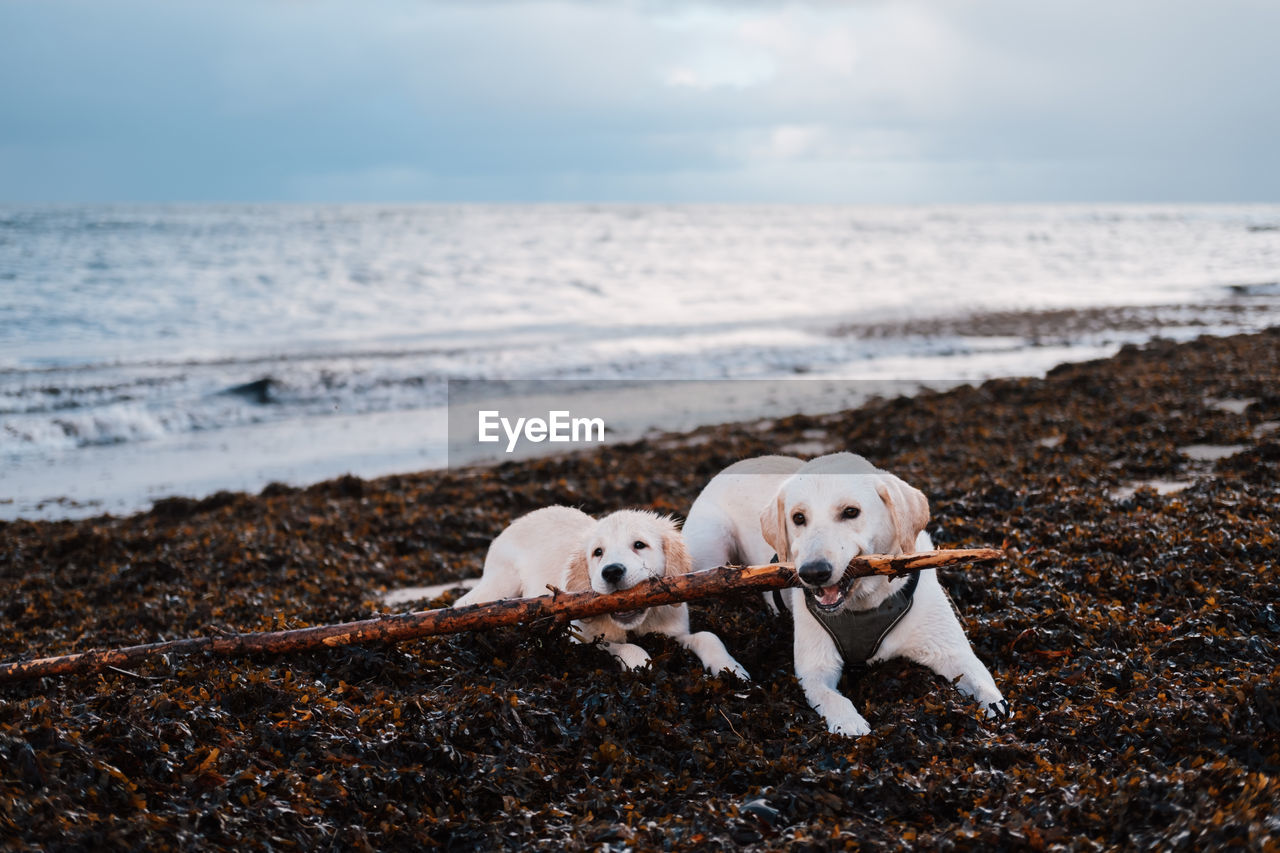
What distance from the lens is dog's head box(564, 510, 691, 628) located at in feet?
15.4

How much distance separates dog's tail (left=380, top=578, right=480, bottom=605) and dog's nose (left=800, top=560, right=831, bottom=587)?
13.1 ft

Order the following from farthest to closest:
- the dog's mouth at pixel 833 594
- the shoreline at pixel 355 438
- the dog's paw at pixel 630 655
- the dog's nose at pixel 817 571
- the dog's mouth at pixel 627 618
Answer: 1. the shoreline at pixel 355 438
2. the dog's mouth at pixel 627 618
3. the dog's paw at pixel 630 655
4. the dog's mouth at pixel 833 594
5. the dog's nose at pixel 817 571

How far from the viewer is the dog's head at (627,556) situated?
4.69 meters

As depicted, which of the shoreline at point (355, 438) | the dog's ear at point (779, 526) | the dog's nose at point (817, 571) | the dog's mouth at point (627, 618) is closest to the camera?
the dog's nose at point (817, 571)

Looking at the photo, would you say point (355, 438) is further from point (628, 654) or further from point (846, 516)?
point (846, 516)

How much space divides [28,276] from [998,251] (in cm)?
4666

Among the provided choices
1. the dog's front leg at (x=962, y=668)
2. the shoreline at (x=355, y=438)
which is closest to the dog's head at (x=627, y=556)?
the dog's front leg at (x=962, y=668)

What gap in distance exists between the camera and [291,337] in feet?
81.0

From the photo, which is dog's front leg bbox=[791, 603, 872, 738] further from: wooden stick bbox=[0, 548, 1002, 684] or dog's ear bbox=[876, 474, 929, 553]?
dog's ear bbox=[876, 474, 929, 553]

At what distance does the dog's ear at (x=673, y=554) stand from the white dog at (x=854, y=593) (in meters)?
0.66

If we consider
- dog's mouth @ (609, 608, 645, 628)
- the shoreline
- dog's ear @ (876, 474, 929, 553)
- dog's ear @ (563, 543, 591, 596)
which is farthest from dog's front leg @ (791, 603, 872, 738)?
the shoreline

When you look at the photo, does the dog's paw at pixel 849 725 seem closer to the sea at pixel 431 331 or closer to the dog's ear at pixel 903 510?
the dog's ear at pixel 903 510

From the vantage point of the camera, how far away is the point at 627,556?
480 centimetres

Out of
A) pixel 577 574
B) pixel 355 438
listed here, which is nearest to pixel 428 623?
pixel 577 574
